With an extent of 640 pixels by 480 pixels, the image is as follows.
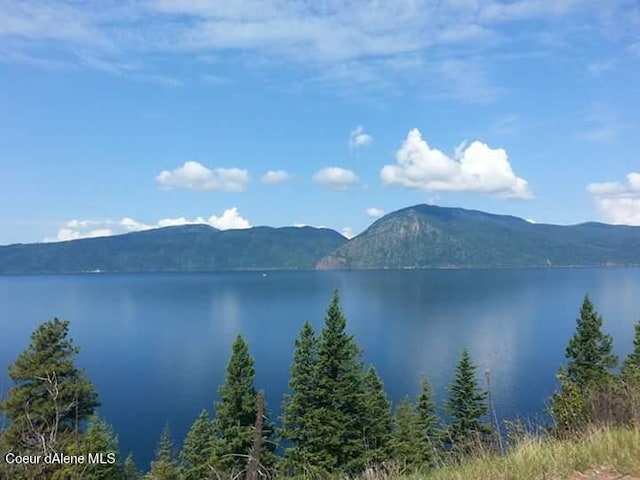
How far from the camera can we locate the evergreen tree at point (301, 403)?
20562 millimetres

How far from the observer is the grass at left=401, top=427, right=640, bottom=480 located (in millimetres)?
4957

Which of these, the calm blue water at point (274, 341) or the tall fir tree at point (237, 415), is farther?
the calm blue water at point (274, 341)

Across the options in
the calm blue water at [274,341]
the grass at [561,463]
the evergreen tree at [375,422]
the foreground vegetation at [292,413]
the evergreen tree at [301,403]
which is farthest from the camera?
the calm blue water at [274,341]

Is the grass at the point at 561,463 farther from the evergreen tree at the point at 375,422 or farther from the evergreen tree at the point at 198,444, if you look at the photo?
the evergreen tree at the point at 198,444

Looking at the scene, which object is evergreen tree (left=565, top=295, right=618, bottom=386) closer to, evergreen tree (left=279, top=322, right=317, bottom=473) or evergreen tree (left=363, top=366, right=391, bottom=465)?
evergreen tree (left=363, top=366, right=391, bottom=465)

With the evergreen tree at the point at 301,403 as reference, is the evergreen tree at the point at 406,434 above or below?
below

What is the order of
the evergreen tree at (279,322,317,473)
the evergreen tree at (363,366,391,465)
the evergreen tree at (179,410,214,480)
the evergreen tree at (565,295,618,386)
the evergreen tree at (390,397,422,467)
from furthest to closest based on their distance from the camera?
1. the evergreen tree at (565,295,618,386)
2. the evergreen tree at (179,410,214,480)
3. the evergreen tree at (390,397,422,467)
4. the evergreen tree at (363,366,391,465)
5. the evergreen tree at (279,322,317,473)

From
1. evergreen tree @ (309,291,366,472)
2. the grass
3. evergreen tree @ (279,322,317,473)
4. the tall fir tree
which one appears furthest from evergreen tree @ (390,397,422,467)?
the grass

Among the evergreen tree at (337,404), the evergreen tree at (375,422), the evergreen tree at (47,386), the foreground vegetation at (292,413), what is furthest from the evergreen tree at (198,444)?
the evergreen tree at (337,404)

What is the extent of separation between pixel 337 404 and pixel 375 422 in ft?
12.0

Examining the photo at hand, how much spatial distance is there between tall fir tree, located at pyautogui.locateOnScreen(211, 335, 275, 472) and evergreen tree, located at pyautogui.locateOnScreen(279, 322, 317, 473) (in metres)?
1.01

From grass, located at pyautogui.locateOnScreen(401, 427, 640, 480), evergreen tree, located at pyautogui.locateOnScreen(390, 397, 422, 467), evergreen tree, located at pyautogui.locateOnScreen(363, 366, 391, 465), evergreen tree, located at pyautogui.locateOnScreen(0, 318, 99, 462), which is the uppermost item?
grass, located at pyautogui.locateOnScreen(401, 427, 640, 480)

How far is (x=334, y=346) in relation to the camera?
21.8 metres

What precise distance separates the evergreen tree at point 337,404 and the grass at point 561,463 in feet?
49.3
